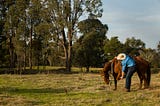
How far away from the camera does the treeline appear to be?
53.2 meters

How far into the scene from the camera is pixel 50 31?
175ft

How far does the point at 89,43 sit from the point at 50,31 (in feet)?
21.2

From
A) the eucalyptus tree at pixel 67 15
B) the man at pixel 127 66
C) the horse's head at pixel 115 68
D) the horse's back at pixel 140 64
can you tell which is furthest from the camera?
the eucalyptus tree at pixel 67 15

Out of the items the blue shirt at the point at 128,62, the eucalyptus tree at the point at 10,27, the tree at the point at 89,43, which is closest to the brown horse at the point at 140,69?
the blue shirt at the point at 128,62

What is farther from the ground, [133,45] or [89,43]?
[133,45]

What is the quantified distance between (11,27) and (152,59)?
26012 mm

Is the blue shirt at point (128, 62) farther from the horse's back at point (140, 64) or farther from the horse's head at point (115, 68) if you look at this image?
the horse's head at point (115, 68)

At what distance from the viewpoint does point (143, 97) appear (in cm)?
1447

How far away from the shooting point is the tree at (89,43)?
2089 inches

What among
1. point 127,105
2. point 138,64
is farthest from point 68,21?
point 127,105

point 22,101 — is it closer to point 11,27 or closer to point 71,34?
point 71,34

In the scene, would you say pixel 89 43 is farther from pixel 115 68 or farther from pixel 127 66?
Result: pixel 127 66

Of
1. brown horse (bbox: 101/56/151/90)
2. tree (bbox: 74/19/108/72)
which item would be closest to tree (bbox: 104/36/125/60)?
tree (bbox: 74/19/108/72)

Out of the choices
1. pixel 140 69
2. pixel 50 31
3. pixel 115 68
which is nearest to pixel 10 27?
pixel 50 31
